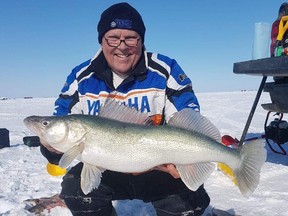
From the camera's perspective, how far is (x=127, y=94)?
320 cm

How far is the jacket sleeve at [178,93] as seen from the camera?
10.0 ft

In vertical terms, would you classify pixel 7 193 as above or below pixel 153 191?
below

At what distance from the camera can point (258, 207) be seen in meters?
3.50

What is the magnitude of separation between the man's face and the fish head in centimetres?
95

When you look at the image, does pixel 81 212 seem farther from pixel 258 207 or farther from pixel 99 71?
pixel 258 207

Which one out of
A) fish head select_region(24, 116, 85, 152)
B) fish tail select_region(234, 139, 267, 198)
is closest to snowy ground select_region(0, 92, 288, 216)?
fish tail select_region(234, 139, 267, 198)

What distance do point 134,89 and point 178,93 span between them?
1.44ft

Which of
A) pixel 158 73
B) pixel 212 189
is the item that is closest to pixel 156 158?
pixel 158 73

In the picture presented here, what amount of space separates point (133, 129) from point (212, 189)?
86.7 inches

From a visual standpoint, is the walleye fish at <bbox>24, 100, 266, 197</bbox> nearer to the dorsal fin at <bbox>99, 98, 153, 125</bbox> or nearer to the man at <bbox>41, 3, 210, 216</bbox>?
the dorsal fin at <bbox>99, 98, 153, 125</bbox>

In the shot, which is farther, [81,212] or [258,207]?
[258,207]

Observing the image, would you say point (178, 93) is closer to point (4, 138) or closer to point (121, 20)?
point (121, 20)

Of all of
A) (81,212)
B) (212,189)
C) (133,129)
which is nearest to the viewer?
(133,129)

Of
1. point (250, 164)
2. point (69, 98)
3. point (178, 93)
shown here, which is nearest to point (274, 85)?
point (178, 93)
